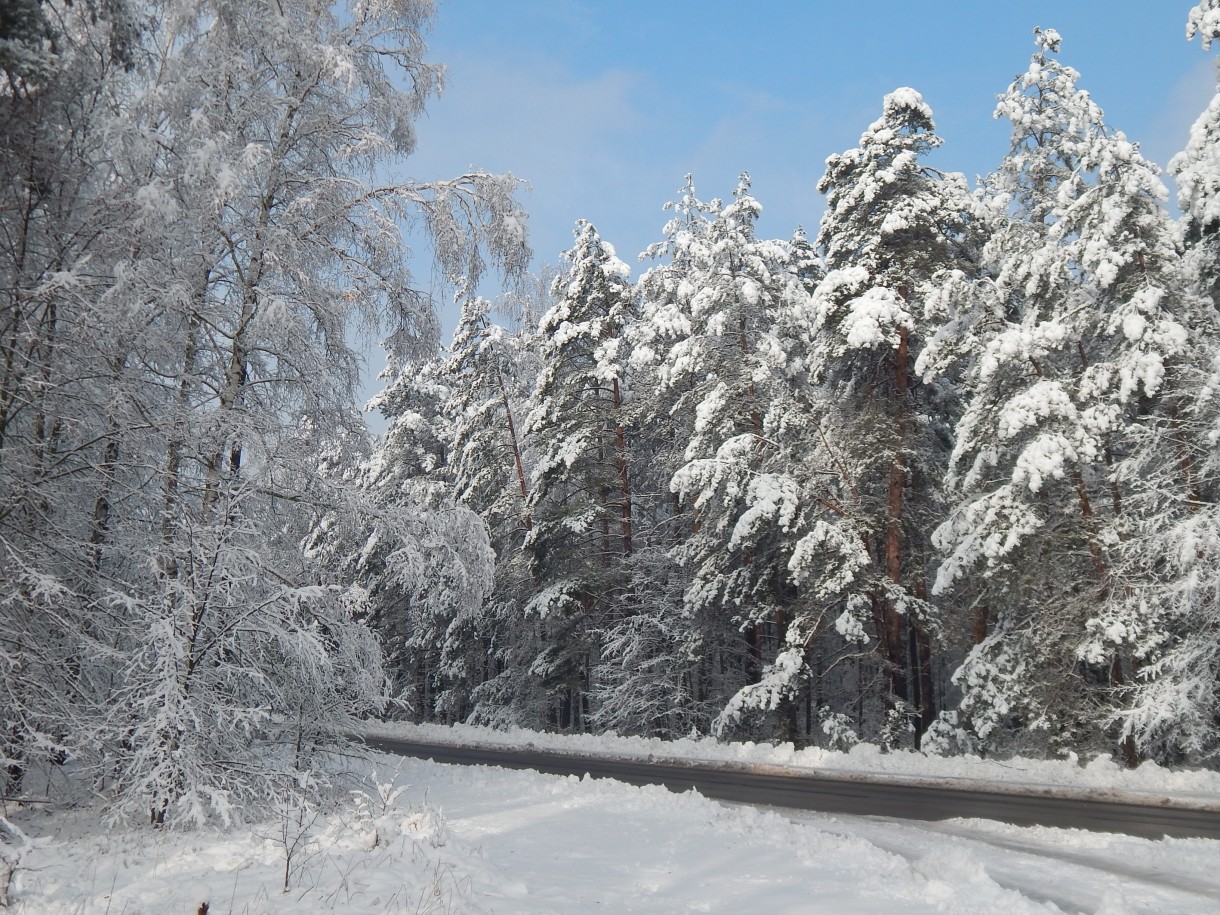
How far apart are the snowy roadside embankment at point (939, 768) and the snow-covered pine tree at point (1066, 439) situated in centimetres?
116

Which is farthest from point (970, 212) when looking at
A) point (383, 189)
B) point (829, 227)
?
point (383, 189)

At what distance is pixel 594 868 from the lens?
7840 mm

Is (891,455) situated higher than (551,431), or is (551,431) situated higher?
(551,431)

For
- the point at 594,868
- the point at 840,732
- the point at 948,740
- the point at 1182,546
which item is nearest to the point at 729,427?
the point at 840,732

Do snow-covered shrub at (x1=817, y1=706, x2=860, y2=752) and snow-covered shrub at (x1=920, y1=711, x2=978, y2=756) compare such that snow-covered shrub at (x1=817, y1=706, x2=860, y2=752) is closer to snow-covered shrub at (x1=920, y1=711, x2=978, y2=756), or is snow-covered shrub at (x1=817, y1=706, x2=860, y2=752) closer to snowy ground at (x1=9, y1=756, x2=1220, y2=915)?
snow-covered shrub at (x1=920, y1=711, x2=978, y2=756)

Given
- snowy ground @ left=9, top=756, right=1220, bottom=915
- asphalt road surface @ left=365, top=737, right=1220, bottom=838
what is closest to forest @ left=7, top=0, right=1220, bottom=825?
snowy ground @ left=9, top=756, right=1220, bottom=915

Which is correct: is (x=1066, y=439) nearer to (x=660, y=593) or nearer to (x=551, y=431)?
(x=660, y=593)

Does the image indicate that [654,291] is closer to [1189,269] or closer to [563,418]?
[563,418]

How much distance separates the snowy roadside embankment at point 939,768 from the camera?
529 inches

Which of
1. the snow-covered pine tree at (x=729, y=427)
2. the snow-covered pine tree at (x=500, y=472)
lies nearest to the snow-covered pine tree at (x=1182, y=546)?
the snow-covered pine tree at (x=729, y=427)

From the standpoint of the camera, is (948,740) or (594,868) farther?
(948,740)

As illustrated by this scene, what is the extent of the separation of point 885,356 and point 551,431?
34.0 feet

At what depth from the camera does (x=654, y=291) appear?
26156 mm

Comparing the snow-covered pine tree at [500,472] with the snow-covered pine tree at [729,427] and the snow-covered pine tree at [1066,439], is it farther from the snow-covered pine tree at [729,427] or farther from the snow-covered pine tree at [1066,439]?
the snow-covered pine tree at [1066,439]
